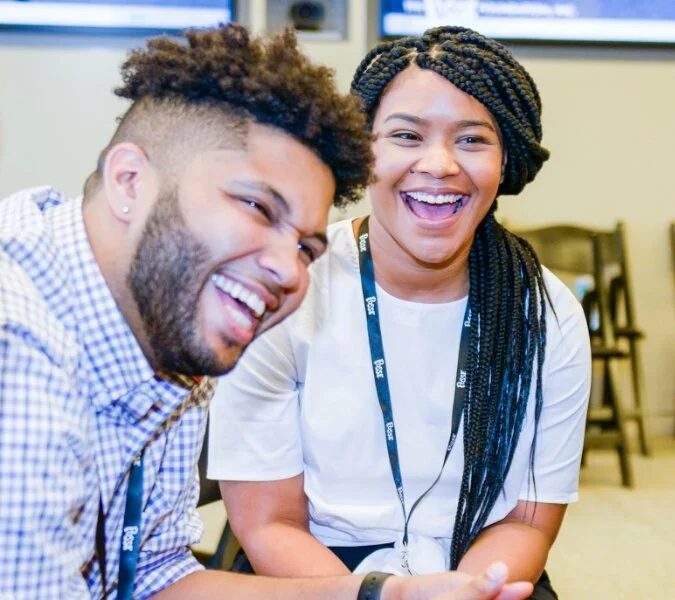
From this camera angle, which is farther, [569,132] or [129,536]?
[569,132]

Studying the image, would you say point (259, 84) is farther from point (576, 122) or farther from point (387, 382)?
point (576, 122)

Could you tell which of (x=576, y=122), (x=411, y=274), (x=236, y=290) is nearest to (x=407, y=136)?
(x=411, y=274)

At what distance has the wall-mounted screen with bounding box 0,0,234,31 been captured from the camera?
145 inches

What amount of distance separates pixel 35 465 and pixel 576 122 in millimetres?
3563

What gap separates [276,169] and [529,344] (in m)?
0.76

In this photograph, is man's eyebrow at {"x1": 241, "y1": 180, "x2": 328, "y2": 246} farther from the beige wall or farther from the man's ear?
the beige wall

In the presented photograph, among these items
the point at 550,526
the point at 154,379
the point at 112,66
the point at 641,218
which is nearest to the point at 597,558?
the point at 550,526

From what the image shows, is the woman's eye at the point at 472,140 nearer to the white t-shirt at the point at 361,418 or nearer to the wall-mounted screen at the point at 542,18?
the white t-shirt at the point at 361,418

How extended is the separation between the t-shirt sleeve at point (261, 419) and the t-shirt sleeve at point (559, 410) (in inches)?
17.1

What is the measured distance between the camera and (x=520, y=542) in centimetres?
157

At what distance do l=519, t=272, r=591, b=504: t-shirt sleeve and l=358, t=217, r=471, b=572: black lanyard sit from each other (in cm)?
14

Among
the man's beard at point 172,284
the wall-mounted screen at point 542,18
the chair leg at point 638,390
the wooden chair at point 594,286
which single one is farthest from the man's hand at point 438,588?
the wall-mounted screen at point 542,18

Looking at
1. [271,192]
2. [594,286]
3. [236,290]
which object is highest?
[271,192]

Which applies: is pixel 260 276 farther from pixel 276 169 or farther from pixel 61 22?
pixel 61 22
